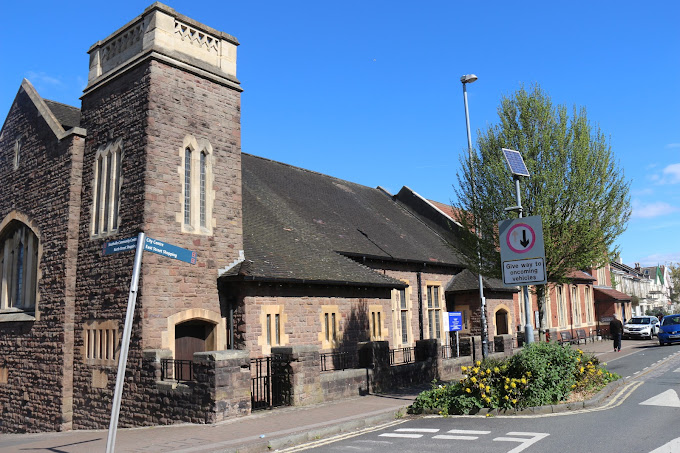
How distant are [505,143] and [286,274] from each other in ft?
25.4

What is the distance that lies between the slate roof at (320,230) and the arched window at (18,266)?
6.91 m

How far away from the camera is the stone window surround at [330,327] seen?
16516 millimetres

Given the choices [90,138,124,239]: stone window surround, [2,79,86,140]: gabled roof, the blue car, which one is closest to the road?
[90,138,124,239]: stone window surround

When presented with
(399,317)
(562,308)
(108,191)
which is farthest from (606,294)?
(108,191)

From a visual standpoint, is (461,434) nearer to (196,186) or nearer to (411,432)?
(411,432)

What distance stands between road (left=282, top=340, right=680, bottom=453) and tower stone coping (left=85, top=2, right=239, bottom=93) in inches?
417

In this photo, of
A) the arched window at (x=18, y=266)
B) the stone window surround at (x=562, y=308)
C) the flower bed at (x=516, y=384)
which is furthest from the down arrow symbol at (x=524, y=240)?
the stone window surround at (x=562, y=308)

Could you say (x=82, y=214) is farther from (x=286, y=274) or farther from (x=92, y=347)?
(x=286, y=274)

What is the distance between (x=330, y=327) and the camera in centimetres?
1695

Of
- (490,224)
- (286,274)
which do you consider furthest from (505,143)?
(286,274)

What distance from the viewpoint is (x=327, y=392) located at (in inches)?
537

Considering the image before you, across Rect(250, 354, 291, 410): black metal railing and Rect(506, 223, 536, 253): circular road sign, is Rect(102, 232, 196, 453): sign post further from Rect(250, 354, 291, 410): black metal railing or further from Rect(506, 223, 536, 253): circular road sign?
Rect(506, 223, 536, 253): circular road sign

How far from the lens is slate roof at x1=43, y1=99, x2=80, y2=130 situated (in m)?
18.1

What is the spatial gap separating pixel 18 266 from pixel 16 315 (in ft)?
6.48
